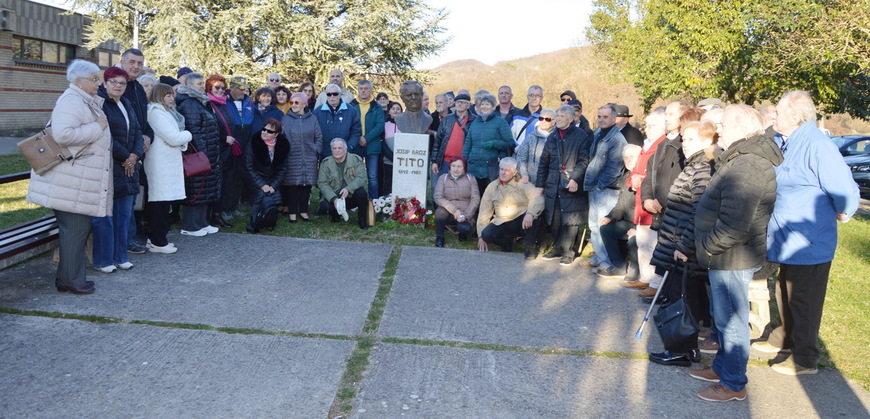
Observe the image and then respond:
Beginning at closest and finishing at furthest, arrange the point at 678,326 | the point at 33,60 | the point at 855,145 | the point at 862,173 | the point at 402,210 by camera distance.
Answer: the point at 678,326 → the point at 402,210 → the point at 862,173 → the point at 855,145 → the point at 33,60

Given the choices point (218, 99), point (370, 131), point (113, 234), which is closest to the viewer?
point (113, 234)

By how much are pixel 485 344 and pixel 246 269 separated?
2.87m

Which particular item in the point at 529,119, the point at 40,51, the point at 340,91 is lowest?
the point at 529,119

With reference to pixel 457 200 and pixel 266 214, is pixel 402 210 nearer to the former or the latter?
pixel 457 200

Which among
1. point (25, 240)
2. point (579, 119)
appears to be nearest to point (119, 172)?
point (25, 240)

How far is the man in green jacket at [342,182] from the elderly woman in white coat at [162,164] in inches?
92.5

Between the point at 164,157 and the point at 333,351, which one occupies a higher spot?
the point at 164,157

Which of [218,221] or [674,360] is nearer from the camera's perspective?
[674,360]

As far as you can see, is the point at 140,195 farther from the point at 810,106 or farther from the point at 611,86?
the point at 611,86

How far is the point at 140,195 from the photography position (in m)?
7.22

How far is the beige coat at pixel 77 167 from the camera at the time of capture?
A: 527cm

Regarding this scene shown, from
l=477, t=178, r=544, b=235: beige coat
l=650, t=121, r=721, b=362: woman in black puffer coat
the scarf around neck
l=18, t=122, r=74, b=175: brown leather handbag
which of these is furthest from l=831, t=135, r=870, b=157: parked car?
l=18, t=122, r=74, b=175: brown leather handbag

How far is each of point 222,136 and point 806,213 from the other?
676cm

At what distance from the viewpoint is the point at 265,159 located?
8812 mm
